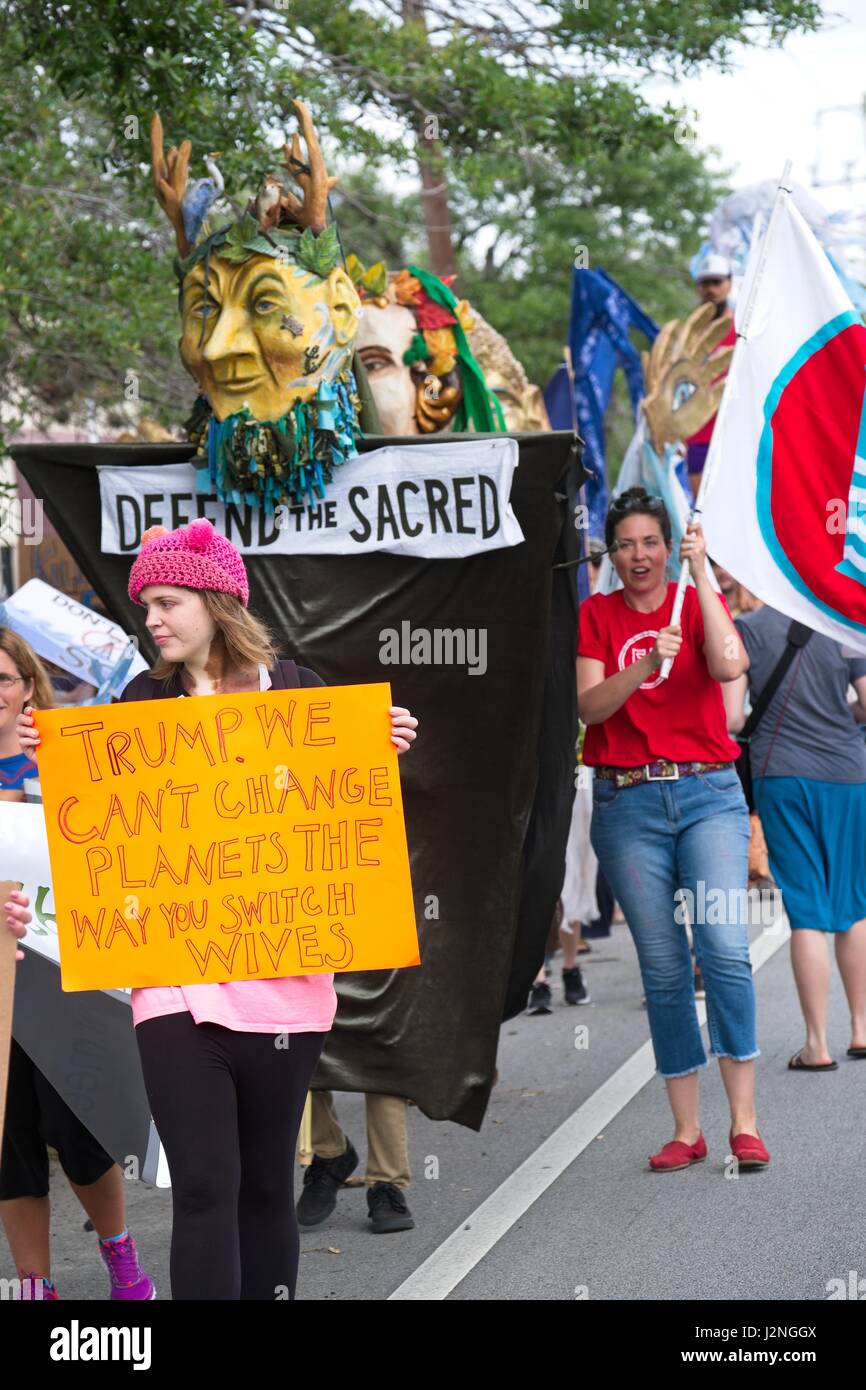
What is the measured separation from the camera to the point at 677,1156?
19.3 feet

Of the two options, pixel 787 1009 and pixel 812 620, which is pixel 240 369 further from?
pixel 787 1009

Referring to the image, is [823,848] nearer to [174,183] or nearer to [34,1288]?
[174,183]

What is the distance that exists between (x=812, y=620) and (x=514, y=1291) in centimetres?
232

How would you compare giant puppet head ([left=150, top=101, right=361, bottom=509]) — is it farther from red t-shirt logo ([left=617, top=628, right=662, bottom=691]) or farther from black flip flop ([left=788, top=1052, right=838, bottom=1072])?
black flip flop ([left=788, top=1052, right=838, bottom=1072])

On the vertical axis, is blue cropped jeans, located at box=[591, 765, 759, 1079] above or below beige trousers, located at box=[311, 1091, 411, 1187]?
above

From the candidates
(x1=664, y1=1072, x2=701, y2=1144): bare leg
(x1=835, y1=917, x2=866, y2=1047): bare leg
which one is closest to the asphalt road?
(x1=664, y1=1072, x2=701, y2=1144): bare leg

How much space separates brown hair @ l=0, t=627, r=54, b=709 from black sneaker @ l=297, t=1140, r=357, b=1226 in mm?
1789

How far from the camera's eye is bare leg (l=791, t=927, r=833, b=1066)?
23.2 ft

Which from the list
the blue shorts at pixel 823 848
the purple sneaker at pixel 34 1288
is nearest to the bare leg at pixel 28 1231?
the purple sneaker at pixel 34 1288

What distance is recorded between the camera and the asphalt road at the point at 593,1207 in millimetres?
4836

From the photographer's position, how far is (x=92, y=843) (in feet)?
13.1

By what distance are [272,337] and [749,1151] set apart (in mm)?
2906
